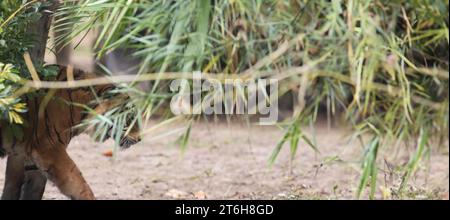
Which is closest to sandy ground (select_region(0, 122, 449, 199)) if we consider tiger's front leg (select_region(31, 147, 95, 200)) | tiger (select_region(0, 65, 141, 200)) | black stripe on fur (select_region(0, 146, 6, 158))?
tiger (select_region(0, 65, 141, 200))

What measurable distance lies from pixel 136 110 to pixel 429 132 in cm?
140

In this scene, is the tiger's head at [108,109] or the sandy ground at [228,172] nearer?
the tiger's head at [108,109]

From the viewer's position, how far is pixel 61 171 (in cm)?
475

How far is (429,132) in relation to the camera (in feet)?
12.2

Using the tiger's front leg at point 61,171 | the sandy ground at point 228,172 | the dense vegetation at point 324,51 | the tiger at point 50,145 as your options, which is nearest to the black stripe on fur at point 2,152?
the tiger at point 50,145

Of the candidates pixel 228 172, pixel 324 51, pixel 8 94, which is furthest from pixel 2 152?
pixel 228 172

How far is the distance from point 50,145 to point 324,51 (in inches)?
72.2

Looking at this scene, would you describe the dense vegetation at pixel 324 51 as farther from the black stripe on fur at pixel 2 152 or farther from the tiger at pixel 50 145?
the black stripe on fur at pixel 2 152

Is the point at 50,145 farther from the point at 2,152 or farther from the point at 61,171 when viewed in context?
the point at 2,152

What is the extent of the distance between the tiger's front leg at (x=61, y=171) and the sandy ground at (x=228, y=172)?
0.50m

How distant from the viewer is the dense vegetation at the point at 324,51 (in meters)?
3.66

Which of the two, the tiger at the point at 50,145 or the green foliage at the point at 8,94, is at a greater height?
the green foliage at the point at 8,94
